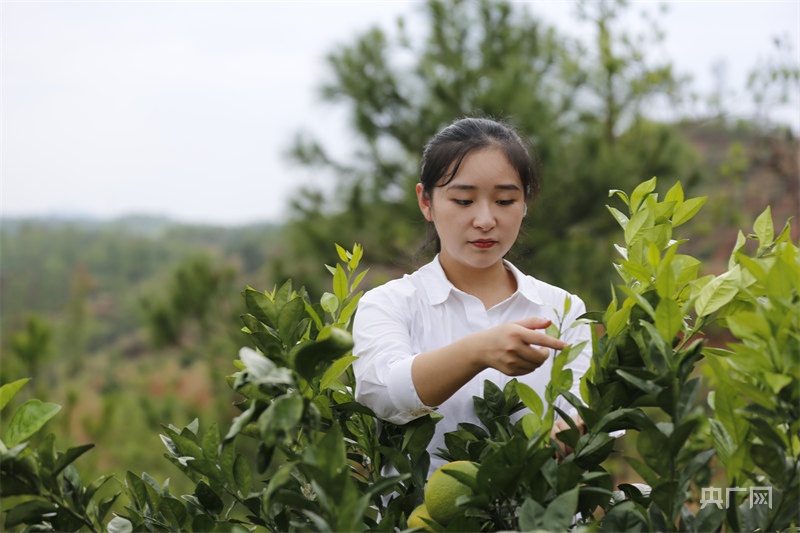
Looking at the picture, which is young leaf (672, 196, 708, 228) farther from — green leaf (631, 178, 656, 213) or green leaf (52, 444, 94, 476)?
green leaf (52, 444, 94, 476)

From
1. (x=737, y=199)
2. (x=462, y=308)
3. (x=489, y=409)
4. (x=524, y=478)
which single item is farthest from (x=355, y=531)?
(x=737, y=199)

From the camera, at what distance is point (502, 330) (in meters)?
0.77

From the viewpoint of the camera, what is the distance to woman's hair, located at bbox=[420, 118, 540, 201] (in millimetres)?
1170

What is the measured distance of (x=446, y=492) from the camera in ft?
2.59

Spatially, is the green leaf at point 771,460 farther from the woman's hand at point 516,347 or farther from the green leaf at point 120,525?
the green leaf at point 120,525

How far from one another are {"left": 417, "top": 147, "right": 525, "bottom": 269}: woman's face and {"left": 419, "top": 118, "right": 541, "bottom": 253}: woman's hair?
2cm

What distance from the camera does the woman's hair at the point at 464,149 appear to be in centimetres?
117

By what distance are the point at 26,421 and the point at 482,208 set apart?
61cm

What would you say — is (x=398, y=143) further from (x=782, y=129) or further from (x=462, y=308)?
(x=462, y=308)

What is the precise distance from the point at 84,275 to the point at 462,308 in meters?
19.5

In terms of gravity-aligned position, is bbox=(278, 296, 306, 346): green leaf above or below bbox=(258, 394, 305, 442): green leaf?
above

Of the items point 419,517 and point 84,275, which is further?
point 84,275

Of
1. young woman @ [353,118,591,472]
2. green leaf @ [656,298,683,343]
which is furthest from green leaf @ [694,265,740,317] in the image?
young woman @ [353,118,591,472]

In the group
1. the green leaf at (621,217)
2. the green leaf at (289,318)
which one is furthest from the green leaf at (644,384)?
the green leaf at (289,318)
